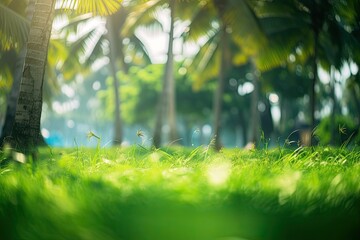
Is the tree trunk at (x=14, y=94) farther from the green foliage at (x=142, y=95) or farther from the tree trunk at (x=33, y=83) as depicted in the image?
the green foliage at (x=142, y=95)

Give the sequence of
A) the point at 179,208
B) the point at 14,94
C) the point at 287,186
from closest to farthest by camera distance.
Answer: the point at 179,208, the point at 287,186, the point at 14,94

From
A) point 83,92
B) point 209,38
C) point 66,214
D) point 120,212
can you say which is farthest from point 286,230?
point 83,92

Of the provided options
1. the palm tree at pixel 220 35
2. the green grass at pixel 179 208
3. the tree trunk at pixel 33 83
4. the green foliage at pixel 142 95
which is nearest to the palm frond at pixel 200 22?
the palm tree at pixel 220 35

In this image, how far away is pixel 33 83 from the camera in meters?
6.00

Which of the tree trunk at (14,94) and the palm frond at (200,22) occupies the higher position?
the palm frond at (200,22)

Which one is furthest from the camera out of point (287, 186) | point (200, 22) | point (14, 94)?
point (200, 22)

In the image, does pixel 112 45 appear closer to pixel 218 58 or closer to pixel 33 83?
pixel 218 58

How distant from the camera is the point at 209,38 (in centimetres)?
2141

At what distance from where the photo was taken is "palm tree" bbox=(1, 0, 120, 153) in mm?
5777

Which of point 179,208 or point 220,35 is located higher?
point 220,35

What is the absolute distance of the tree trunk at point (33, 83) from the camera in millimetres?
5777

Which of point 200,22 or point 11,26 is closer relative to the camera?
point 11,26

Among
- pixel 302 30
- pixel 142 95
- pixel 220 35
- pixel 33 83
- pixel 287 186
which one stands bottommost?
pixel 142 95

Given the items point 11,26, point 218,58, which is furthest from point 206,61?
point 11,26
